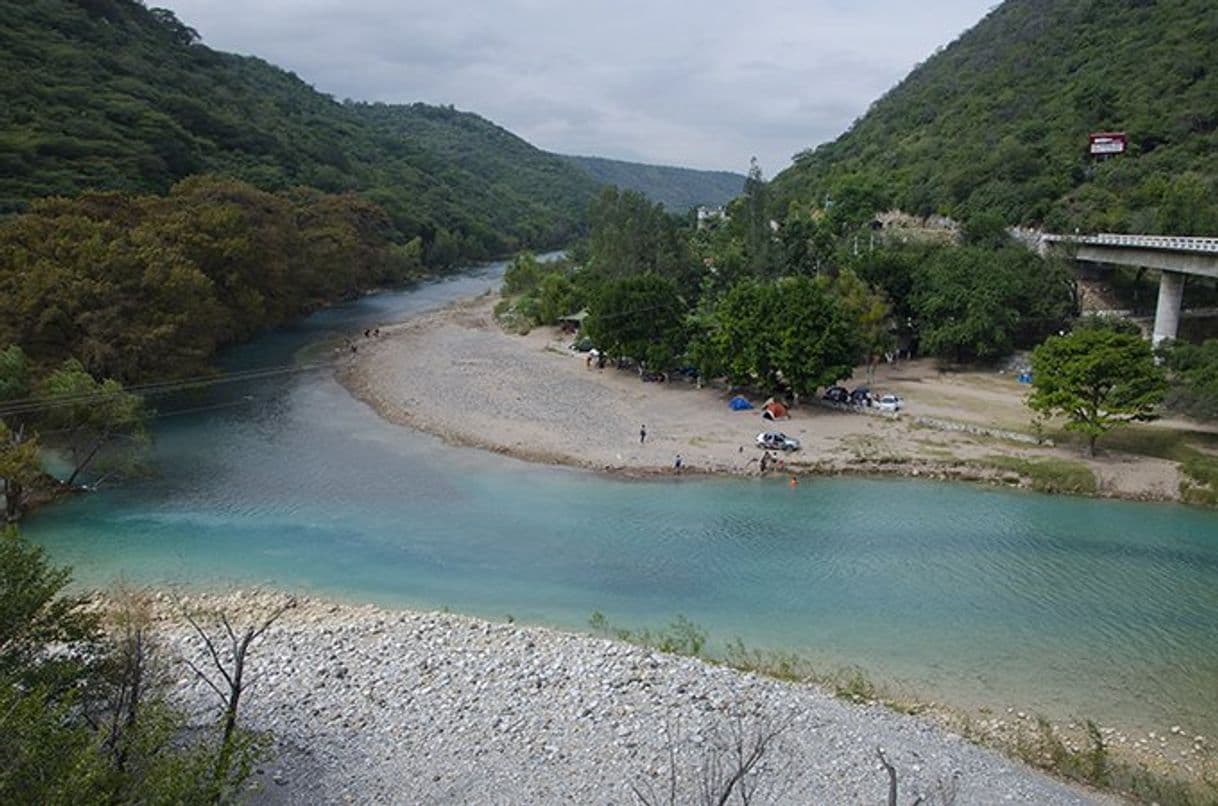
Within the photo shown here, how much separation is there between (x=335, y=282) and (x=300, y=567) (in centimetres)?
6102

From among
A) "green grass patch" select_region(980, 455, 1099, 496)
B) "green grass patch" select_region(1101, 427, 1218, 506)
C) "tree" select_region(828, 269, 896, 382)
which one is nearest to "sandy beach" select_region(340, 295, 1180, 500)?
"green grass patch" select_region(980, 455, 1099, 496)

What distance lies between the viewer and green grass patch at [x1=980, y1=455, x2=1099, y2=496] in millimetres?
36281

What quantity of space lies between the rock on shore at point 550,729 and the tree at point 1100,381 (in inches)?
Result: 998

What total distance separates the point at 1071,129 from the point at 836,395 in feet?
169

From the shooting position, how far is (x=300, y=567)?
94.6ft

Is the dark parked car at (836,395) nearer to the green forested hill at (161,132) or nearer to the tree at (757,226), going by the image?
the tree at (757,226)

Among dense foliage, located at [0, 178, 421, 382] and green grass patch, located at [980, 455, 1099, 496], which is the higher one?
dense foliage, located at [0, 178, 421, 382]

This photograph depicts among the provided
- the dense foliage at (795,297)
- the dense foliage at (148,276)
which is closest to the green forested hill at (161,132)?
the dense foliage at (148,276)

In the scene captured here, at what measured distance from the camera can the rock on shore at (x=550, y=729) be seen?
16.3m

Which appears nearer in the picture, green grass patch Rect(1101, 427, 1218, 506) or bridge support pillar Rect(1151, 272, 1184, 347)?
green grass patch Rect(1101, 427, 1218, 506)

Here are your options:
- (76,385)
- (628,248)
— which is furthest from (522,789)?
(628,248)

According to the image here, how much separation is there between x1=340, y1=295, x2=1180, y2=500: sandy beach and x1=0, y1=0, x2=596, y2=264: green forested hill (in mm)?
32945

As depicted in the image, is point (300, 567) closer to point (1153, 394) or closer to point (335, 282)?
point (1153, 394)

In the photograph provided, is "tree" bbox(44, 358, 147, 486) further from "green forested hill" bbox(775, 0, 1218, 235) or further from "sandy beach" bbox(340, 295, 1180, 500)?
"green forested hill" bbox(775, 0, 1218, 235)
